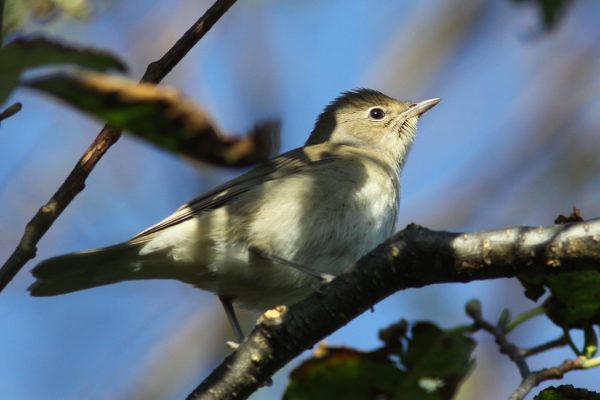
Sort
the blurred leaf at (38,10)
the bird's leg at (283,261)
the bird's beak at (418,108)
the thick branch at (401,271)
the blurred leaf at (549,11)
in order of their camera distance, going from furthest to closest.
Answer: the bird's beak at (418,108) → the bird's leg at (283,261) → the thick branch at (401,271) → the blurred leaf at (38,10) → the blurred leaf at (549,11)

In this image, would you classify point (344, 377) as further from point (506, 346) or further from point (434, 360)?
point (506, 346)

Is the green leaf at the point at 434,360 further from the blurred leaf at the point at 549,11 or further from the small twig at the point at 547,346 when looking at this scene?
the blurred leaf at the point at 549,11

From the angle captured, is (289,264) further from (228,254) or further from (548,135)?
(548,135)

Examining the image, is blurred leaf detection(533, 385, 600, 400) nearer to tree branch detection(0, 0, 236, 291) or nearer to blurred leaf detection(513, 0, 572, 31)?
blurred leaf detection(513, 0, 572, 31)

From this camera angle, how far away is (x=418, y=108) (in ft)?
22.5

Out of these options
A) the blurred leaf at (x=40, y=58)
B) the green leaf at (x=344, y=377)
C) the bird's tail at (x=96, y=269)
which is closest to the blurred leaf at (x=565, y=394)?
the green leaf at (x=344, y=377)

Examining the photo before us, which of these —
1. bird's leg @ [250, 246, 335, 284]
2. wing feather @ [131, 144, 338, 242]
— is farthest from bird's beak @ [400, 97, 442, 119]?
bird's leg @ [250, 246, 335, 284]

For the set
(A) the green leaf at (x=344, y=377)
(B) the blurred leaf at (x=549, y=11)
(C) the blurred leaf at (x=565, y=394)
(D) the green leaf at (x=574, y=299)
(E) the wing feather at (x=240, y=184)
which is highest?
(E) the wing feather at (x=240, y=184)

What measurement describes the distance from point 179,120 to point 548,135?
7.48m

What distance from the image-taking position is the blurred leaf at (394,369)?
10.6 feet

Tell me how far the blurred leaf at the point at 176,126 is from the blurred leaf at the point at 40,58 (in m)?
0.06

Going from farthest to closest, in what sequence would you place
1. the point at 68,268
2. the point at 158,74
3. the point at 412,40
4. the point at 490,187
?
the point at 412,40 < the point at 490,187 < the point at 68,268 < the point at 158,74

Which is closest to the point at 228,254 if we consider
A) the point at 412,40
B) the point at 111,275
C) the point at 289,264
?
the point at 289,264

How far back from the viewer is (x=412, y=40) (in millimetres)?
8883
